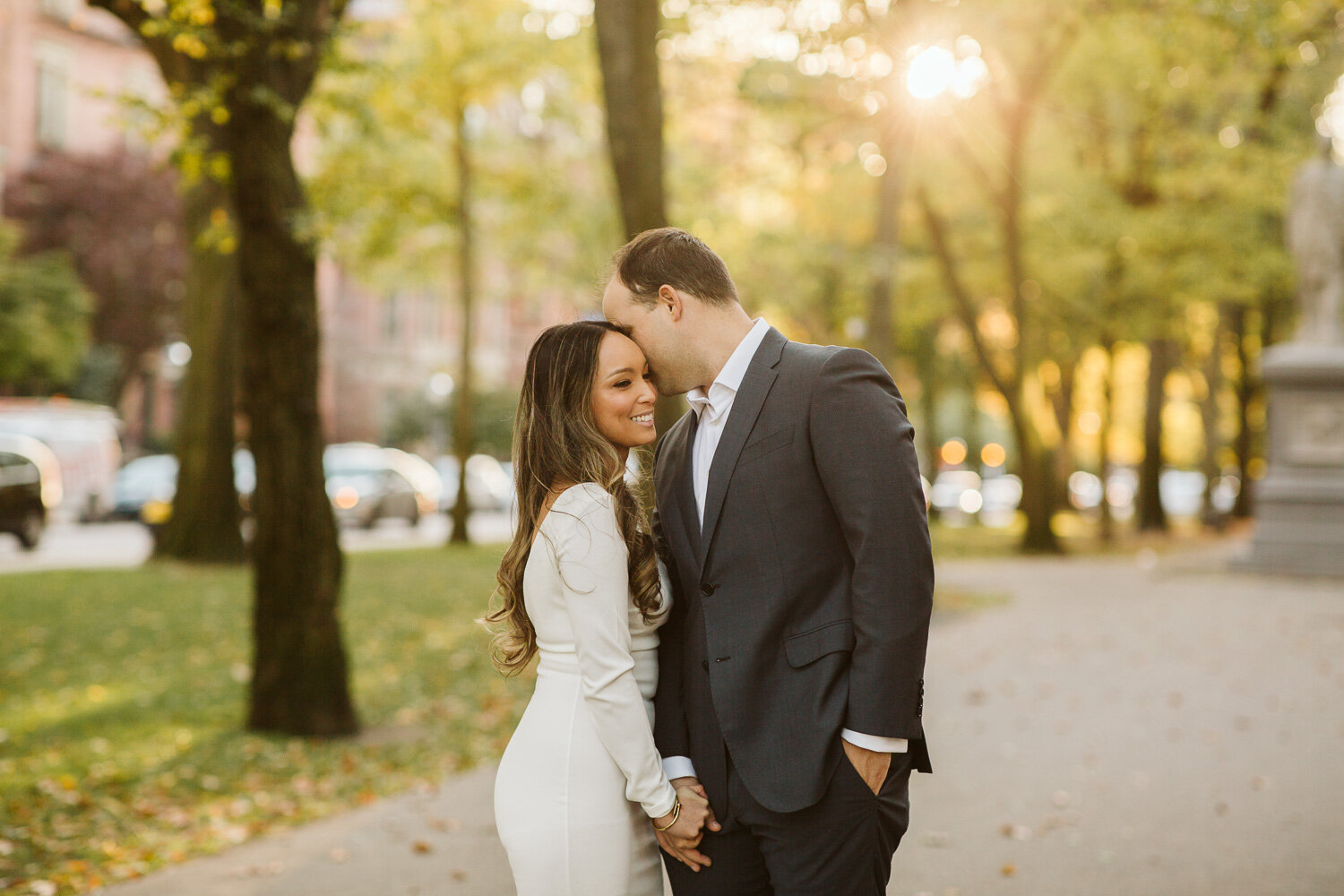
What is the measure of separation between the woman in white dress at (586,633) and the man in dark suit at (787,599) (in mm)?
95

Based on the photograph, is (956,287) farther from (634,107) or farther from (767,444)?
(767,444)

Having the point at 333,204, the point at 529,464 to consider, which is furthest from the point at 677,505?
the point at 333,204

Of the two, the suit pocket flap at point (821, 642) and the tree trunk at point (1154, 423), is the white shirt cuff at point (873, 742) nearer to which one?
the suit pocket flap at point (821, 642)

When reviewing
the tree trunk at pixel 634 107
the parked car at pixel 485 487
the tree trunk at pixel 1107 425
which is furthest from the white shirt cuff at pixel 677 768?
the parked car at pixel 485 487

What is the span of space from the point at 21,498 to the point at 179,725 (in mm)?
14206

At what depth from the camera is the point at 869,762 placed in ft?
8.73

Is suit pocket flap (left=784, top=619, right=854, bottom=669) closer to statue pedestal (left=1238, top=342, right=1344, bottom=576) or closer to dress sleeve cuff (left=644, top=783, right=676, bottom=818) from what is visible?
dress sleeve cuff (left=644, top=783, right=676, bottom=818)

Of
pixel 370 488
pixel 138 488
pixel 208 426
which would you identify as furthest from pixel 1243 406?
pixel 138 488

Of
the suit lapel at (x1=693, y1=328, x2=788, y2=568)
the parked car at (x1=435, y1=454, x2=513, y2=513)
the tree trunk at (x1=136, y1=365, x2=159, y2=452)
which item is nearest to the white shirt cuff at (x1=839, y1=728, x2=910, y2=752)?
the suit lapel at (x1=693, y1=328, x2=788, y2=568)

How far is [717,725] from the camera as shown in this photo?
2.79m

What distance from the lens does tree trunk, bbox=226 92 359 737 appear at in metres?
7.35

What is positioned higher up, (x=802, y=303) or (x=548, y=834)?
(x=802, y=303)

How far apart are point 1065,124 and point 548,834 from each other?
24836 mm

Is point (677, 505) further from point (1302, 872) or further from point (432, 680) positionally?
point (432, 680)
